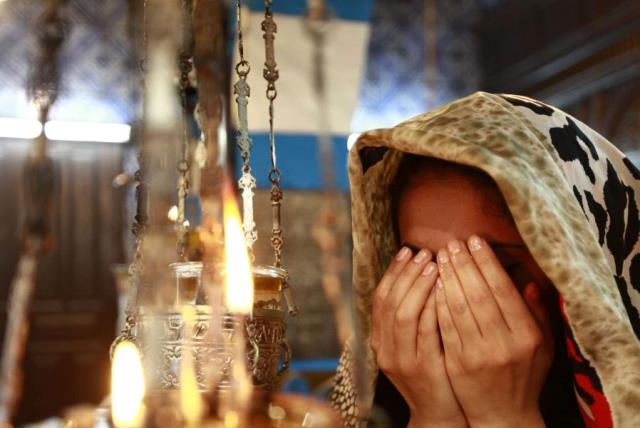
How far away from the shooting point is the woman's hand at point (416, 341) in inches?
37.8

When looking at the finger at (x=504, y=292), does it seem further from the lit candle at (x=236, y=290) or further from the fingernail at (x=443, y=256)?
the lit candle at (x=236, y=290)

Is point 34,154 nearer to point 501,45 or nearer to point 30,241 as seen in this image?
point 30,241

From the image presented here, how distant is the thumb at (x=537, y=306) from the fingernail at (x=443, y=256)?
125mm

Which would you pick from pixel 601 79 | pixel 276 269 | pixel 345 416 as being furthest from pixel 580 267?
pixel 601 79

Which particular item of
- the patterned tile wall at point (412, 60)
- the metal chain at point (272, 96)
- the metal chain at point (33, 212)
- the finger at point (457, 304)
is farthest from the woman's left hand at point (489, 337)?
the patterned tile wall at point (412, 60)

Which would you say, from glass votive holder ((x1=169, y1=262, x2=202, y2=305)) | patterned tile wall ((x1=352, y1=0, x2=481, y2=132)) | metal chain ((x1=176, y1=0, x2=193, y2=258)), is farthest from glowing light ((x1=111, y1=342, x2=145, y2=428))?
patterned tile wall ((x1=352, y1=0, x2=481, y2=132))

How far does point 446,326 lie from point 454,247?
4.4 inches

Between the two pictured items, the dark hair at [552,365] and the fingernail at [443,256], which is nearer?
the fingernail at [443,256]

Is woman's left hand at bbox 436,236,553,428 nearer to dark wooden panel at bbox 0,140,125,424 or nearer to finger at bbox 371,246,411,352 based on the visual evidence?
finger at bbox 371,246,411,352

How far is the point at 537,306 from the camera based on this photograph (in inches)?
37.5

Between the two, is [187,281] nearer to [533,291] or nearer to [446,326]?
[446,326]

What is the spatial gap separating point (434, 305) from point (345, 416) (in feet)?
1.18

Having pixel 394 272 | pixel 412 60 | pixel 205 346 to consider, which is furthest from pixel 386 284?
pixel 412 60

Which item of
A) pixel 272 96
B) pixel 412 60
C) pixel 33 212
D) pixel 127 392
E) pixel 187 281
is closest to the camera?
pixel 33 212
